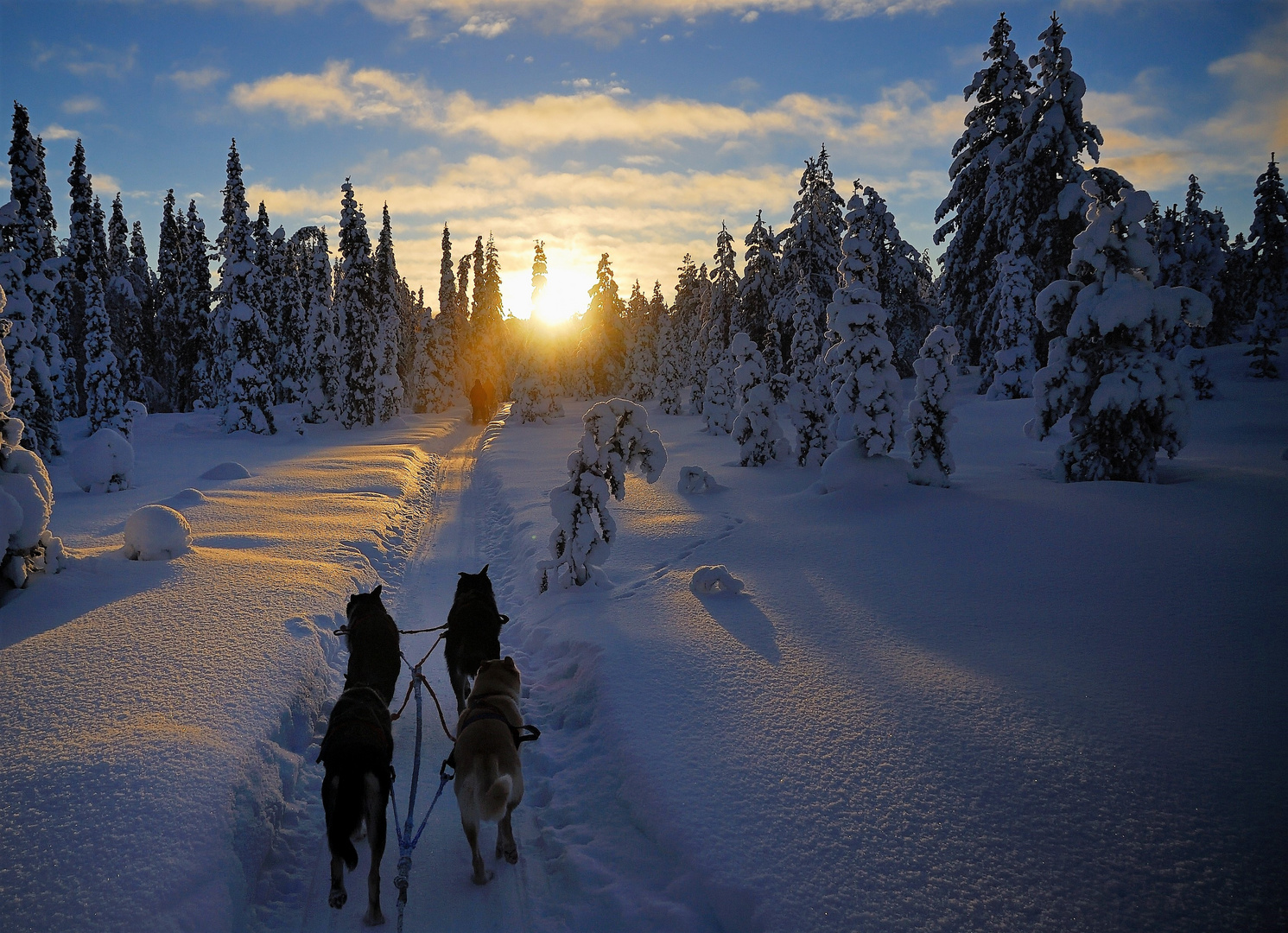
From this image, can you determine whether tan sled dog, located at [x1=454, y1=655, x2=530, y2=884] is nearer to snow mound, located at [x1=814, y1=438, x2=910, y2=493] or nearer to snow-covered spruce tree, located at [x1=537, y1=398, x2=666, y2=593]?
snow-covered spruce tree, located at [x1=537, y1=398, x2=666, y2=593]

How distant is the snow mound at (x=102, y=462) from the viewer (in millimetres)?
16234

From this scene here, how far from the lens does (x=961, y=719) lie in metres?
5.16

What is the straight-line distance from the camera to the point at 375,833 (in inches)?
146

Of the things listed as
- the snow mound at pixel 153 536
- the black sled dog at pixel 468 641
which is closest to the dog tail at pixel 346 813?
the black sled dog at pixel 468 641

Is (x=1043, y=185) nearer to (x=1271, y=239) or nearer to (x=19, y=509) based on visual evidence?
(x=1271, y=239)

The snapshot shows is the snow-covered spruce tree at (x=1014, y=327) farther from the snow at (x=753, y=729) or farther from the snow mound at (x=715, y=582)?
the snow mound at (x=715, y=582)

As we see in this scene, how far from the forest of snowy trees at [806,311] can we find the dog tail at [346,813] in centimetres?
1260

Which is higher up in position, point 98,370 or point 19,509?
point 98,370

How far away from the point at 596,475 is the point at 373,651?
4427mm

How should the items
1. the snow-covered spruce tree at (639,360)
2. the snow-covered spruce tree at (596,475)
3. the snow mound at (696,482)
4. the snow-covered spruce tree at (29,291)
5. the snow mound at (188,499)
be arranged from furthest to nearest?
the snow-covered spruce tree at (639,360) → the snow-covered spruce tree at (29,291) → the snow mound at (696,482) → the snow mound at (188,499) → the snow-covered spruce tree at (596,475)

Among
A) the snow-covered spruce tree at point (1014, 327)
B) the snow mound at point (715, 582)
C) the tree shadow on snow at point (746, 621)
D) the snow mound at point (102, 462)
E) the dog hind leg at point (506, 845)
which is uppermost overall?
the snow-covered spruce tree at point (1014, 327)

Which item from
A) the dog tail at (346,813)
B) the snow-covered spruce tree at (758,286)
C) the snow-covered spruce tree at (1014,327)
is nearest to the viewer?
the dog tail at (346,813)

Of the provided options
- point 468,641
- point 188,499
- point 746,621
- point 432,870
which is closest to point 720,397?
point 188,499

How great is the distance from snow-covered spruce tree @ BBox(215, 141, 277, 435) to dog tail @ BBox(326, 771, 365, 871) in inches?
1385
